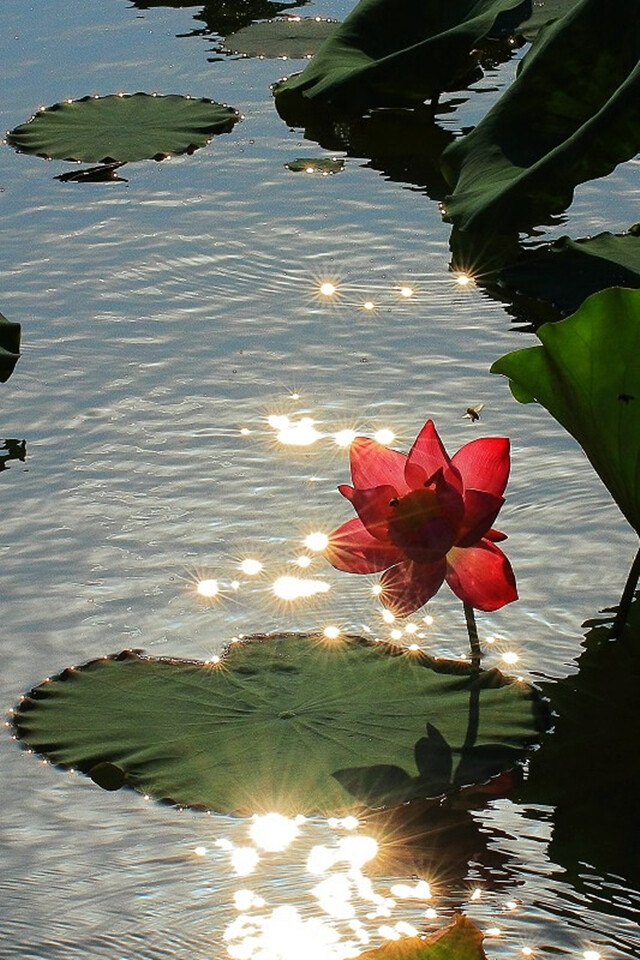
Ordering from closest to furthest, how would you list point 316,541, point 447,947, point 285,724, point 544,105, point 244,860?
point 447,947
point 244,860
point 285,724
point 316,541
point 544,105

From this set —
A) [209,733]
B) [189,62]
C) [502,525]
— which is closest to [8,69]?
[189,62]

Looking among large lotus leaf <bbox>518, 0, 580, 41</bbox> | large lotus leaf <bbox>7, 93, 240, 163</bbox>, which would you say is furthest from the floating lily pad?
large lotus leaf <bbox>518, 0, 580, 41</bbox>

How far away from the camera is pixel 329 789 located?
164cm

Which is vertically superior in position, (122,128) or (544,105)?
(544,105)

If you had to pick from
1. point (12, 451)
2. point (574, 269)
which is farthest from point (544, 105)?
point (12, 451)

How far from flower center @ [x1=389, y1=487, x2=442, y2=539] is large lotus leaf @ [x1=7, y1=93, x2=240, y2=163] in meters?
2.15

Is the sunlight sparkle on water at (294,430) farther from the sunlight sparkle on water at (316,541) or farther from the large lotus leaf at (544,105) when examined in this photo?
the large lotus leaf at (544,105)

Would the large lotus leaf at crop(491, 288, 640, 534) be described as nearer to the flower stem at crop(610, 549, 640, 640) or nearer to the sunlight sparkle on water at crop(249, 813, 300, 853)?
the flower stem at crop(610, 549, 640, 640)

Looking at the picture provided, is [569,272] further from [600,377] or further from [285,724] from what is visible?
[285,724]

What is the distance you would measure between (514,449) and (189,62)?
2439 mm

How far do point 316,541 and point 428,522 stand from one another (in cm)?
45

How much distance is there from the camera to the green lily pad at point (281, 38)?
14.8ft

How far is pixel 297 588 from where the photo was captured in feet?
6.82

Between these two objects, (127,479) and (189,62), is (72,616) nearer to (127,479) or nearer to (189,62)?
(127,479)
